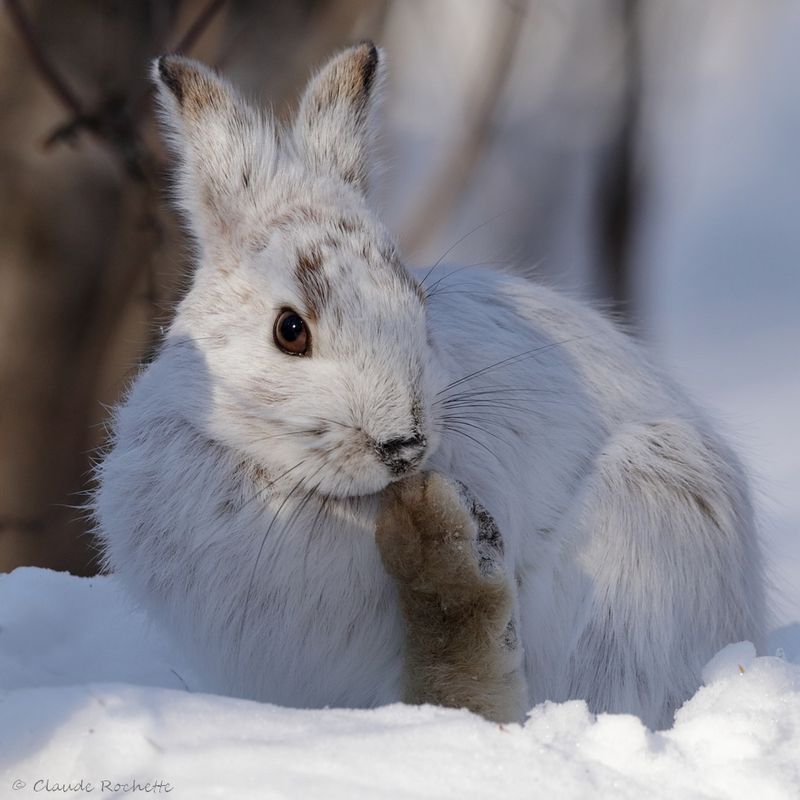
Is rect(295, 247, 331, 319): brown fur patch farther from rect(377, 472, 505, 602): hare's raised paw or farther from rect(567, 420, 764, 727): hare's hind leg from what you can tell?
rect(567, 420, 764, 727): hare's hind leg

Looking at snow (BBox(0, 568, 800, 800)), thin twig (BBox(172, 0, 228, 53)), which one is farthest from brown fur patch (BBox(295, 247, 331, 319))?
thin twig (BBox(172, 0, 228, 53))

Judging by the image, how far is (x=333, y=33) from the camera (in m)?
4.41

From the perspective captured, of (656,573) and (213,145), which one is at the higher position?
(213,145)

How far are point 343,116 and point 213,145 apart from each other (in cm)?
32

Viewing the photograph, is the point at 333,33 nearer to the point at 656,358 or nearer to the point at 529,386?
the point at 656,358

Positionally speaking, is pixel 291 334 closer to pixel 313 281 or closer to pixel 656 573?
pixel 313 281

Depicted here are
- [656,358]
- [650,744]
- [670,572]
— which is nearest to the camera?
[650,744]

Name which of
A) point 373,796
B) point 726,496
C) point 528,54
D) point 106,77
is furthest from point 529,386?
point 528,54

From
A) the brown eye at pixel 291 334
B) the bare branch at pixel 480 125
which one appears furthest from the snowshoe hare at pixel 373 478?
the bare branch at pixel 480 125

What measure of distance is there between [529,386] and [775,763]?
3.79 feet

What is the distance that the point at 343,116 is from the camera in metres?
2.67

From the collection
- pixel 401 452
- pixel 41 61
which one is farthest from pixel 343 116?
pixel 41 61

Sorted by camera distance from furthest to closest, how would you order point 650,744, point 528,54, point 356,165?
point 528,54
point 356,165
point 650,744

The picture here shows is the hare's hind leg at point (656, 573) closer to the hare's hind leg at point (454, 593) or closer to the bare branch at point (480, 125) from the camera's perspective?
the hare's hind leg at point (454, 593)
